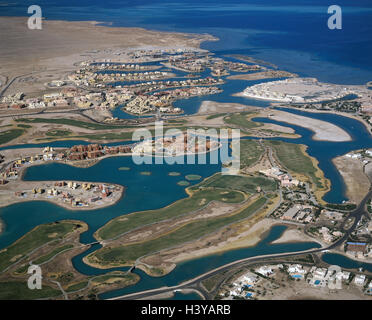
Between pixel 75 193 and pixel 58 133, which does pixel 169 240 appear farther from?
pixel 58 133

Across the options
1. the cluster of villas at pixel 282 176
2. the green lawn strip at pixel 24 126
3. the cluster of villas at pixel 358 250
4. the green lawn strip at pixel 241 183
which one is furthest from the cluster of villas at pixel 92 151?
the cluster of villas at pixel 358 250

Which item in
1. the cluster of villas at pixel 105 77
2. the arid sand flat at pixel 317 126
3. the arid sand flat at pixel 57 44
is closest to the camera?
the arid sand flat at pixel 317 126

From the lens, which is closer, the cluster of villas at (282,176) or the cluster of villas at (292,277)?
the cluster of villas at (292,277)

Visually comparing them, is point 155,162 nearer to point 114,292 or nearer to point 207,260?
point 207,260

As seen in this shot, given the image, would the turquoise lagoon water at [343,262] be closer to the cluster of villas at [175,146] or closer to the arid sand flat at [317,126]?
the cluster of villas at [175,146]

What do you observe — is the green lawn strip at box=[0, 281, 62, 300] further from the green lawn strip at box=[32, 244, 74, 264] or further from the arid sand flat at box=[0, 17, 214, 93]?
the arid sand flat at box=[0, 17, 214, 93]
